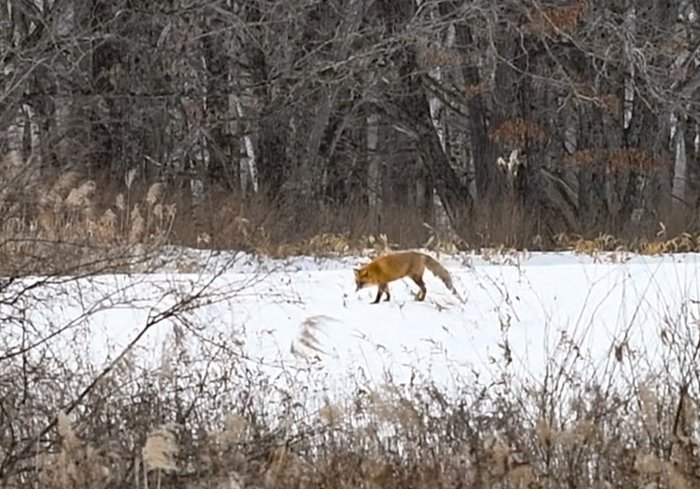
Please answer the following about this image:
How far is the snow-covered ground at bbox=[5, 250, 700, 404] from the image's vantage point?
6.09 m

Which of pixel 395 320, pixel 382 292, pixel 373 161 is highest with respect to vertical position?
pixel 373 161

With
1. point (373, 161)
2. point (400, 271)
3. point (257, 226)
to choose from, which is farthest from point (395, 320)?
→ point (373, 161)

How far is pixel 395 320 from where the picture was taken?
779cm

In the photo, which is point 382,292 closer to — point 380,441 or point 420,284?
point 420,284

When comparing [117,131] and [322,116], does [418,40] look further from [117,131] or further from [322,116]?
[117,131]

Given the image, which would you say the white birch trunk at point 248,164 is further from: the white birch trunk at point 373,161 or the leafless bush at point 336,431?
the leafless bush at point 336,431

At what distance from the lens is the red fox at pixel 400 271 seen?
26.6 ft

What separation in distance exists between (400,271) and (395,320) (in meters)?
0.44

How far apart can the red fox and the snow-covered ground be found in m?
0.15

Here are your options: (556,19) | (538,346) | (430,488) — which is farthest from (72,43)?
(430,488)

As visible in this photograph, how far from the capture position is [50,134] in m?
14.9

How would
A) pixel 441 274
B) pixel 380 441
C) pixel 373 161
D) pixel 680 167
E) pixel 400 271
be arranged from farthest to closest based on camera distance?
pixel 680 167, pixel 373 161, pixel 441 274, pixel 400 271, pixel 380 441

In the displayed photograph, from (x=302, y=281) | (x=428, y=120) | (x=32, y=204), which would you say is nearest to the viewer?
(x=32, y=204)

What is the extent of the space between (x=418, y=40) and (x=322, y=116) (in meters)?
2.04
